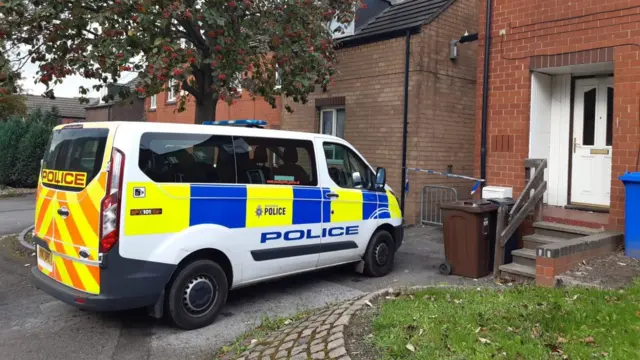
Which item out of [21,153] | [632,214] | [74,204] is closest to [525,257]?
[632,214]

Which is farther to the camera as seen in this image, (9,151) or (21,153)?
(9,151)

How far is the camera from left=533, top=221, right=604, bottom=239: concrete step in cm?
695

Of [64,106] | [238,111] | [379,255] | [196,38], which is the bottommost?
[379,255]

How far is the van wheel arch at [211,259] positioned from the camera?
4.98 meters

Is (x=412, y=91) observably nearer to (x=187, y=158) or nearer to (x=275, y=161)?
(x=275, y=161)

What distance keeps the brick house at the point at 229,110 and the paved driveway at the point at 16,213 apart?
4.11 meters

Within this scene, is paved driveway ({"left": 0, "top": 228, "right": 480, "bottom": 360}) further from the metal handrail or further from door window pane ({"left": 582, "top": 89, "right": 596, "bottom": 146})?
door window pane ({"left": 582, "top": 89, "right": 596, "bottom": 146})

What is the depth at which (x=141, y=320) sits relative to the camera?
17.6ft

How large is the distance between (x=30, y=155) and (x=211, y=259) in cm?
1742

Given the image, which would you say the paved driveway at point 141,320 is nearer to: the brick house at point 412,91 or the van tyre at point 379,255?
the van tyre at point 379,255

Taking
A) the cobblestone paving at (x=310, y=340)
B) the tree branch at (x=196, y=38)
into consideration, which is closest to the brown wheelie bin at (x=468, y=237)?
the cobblestone paving at (x=310, y=340)

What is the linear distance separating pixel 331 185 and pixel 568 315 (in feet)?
9.80

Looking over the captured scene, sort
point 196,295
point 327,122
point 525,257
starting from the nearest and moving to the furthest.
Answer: point 196,295, point 525,257, point 327,122

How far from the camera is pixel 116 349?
4613 millimetres
